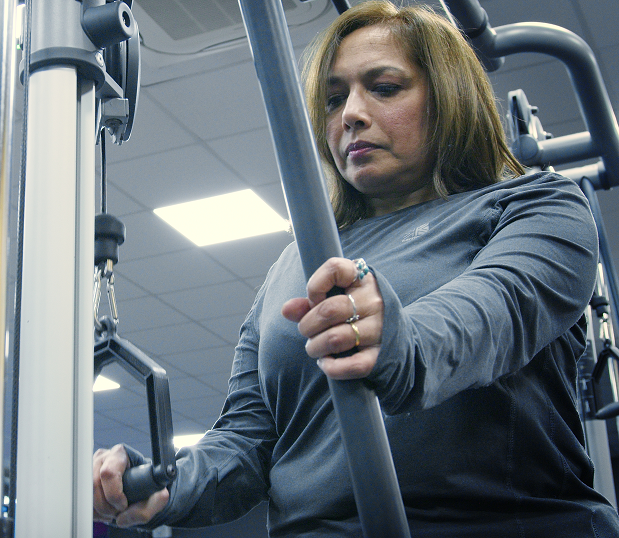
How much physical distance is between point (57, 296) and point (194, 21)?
2109mm

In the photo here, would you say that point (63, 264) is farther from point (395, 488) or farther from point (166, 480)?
point (395, 488)

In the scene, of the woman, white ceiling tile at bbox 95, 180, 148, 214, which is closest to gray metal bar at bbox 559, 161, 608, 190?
the woman

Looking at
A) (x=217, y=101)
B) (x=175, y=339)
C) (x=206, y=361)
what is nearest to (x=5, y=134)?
(x=217, y=101)

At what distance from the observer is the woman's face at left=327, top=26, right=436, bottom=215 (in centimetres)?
86

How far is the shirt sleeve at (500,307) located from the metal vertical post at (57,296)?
0.74 ft

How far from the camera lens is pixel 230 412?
910 mm

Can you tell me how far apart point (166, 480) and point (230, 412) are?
12.5 inches

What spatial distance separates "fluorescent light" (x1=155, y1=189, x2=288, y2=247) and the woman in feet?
8.78

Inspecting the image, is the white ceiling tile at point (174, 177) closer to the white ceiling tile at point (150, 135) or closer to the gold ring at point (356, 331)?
the white ceiling tile at point (150, 135)

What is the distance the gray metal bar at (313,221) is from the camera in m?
0.45

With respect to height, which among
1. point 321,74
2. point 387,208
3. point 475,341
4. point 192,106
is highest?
point 192,106

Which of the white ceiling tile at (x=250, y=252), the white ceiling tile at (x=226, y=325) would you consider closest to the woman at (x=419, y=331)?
the white ceiling tile at (x=250, y=252)

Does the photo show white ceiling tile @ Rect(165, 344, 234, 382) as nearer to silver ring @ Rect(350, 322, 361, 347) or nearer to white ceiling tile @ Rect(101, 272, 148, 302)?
white ceiling tile @ Rect(101, 272, 148, 302)

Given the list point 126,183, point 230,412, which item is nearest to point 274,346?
point 230,412
